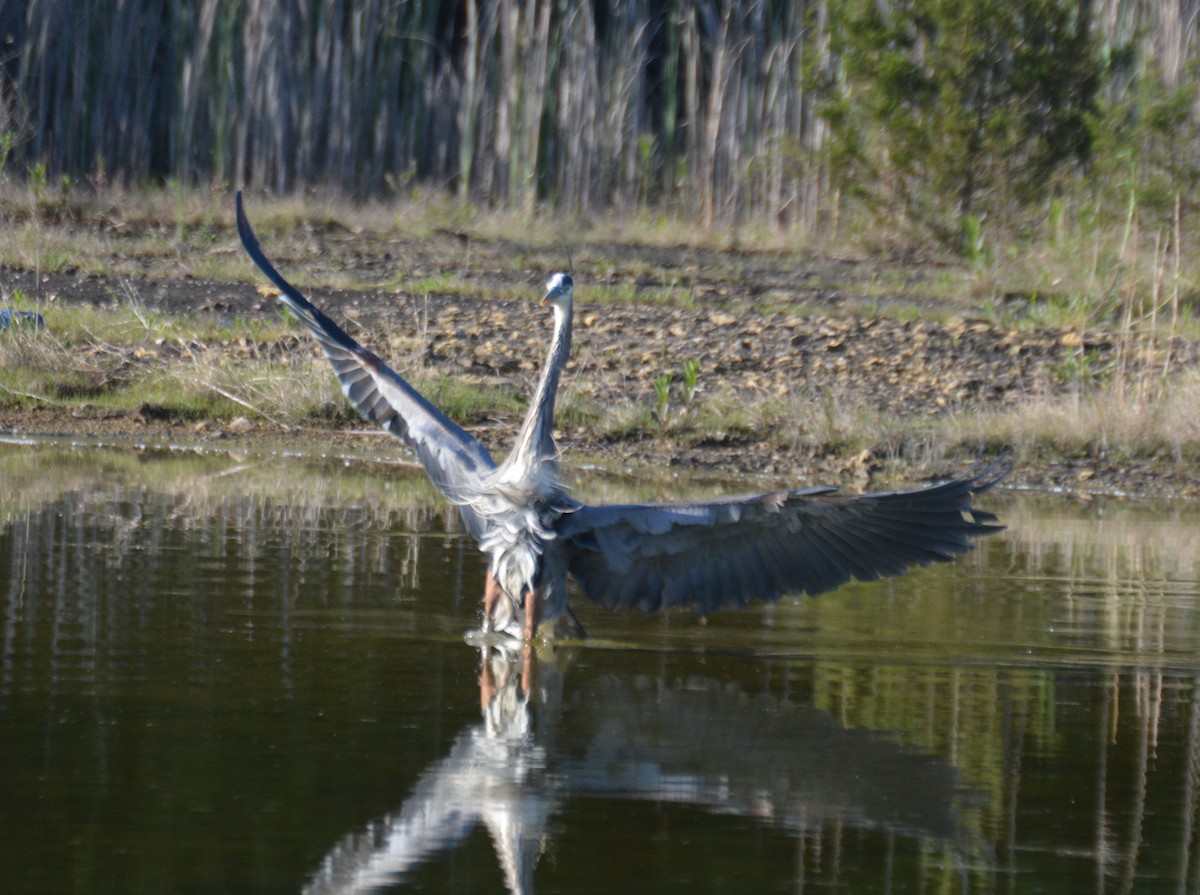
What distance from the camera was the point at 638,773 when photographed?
5164mm

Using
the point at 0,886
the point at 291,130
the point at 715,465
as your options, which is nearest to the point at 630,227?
the point at 291,130

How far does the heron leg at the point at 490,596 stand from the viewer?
22.3ft

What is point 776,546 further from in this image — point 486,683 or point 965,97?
point 965,97

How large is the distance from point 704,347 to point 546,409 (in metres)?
6.51

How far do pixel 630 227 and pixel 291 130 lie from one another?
3667 mm

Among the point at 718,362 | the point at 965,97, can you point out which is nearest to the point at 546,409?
the point at 718,362

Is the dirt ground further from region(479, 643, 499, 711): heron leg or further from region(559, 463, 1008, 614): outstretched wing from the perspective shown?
region(479, 643, 499, 711): heron leg

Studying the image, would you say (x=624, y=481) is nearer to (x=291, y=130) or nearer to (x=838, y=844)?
(x=838, y=844)

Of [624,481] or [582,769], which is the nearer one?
[582,769]

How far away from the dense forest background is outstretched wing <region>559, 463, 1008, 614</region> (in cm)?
1140

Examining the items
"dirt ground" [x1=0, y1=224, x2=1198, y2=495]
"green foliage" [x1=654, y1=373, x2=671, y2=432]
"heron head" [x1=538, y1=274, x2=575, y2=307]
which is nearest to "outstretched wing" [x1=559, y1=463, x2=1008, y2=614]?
"heron head" [x1=538, y1=274, x2=575, y2=307]

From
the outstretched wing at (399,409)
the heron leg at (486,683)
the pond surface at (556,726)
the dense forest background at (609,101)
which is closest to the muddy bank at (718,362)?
the pond surface at (556,726)

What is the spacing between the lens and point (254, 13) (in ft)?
62.2

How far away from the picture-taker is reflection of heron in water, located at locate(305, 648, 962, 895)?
4.48 meters
